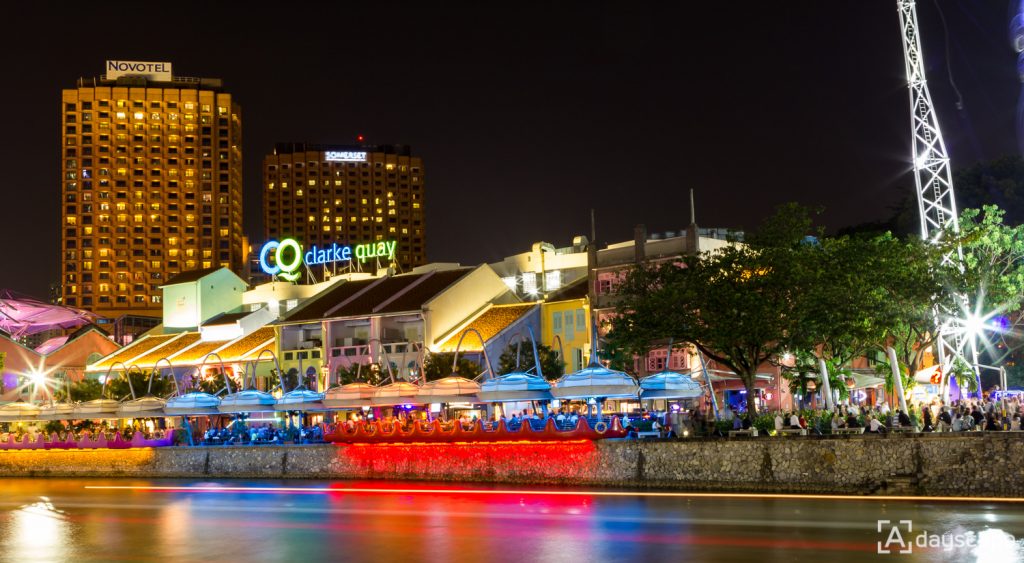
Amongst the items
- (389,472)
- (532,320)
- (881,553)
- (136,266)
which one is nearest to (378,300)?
(532,320)

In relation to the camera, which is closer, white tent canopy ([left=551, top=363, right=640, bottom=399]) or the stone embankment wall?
the stone embankment wall

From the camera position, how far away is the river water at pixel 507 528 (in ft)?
84.7

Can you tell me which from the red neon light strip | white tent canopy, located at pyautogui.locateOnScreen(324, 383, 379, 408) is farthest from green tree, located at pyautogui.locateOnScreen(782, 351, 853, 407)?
white tent canopy, located at pyautogui.locateOnScreen(324, 383, 379, 408)

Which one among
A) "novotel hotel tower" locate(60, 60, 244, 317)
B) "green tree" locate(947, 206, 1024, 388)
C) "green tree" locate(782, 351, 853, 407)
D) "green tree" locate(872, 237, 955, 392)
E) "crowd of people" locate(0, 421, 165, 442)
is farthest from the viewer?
"novotel hotel tower" locate(60, 60, 244, 317)

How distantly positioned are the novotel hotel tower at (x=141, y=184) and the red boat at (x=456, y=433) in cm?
13519

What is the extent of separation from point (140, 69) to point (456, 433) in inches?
6432

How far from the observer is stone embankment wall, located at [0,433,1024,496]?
33875 mm

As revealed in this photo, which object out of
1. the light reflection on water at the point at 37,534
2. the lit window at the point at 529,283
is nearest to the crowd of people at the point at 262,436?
the light reflection on water at the point at 37,534

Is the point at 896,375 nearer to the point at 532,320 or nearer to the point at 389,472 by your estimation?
the point at 389,472

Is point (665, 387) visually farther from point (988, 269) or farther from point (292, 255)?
point (292, 255)

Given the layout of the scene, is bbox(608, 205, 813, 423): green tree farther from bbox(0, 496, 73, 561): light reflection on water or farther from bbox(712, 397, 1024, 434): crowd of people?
bbox(0, 496, 73, 561): light reflection on water

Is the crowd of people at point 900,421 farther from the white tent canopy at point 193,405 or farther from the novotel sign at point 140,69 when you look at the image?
the novotel sign at point 140,69

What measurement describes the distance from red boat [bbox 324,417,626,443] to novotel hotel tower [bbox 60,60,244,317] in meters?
135

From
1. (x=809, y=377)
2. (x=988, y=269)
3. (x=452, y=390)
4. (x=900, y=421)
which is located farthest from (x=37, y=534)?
(x=988, y=269)
